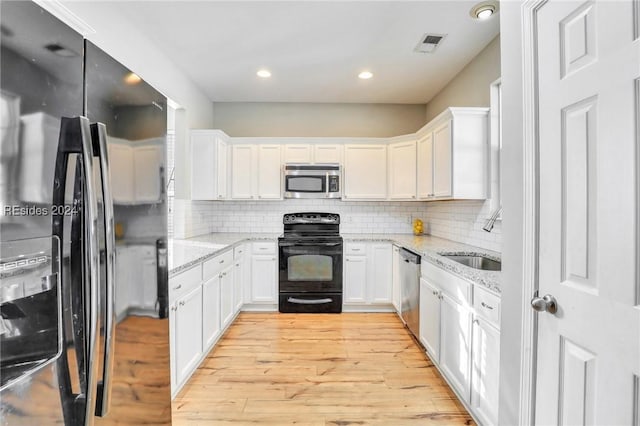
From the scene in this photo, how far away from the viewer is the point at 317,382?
225 cm

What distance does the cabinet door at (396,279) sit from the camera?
346cm

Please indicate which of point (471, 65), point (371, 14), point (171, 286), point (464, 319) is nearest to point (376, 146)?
point (471, 65)

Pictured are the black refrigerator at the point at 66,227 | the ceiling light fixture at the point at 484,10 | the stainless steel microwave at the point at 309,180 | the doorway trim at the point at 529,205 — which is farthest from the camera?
the stainless steel microwave at the point at 309,180

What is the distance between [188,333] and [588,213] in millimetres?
2254

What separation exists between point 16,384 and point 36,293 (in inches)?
7.6

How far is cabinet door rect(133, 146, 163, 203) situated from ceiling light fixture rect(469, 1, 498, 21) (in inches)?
93.6

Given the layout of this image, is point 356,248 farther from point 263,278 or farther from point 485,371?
point 485,371

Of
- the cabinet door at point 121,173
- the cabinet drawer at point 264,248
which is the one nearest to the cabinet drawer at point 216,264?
the cabinet drawer at point 264,248

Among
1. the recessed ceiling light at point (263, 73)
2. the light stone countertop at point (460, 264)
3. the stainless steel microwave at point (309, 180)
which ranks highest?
the recessed ceiling light at point (263, 73)

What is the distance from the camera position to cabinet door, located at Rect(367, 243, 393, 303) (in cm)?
372

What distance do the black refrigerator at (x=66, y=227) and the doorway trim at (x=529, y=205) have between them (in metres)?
1.41

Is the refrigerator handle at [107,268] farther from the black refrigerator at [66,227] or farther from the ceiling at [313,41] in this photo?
the ceiling at [313,41]

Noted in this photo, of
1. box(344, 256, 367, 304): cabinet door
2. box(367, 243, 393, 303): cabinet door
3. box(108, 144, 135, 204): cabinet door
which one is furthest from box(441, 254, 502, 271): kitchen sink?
box(108, 144, 135, 204): cabinet door

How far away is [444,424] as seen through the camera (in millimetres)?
1834
